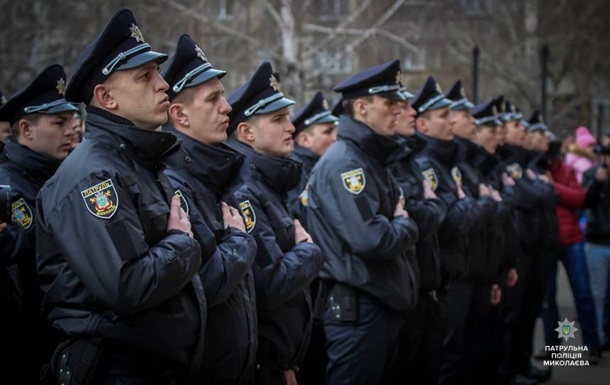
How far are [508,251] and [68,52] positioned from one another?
2084 centimetres

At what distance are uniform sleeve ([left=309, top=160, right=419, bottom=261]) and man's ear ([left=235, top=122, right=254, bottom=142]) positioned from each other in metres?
0.83

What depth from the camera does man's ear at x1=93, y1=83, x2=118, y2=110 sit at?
15.1ft

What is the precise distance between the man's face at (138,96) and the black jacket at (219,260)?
1.67 ft

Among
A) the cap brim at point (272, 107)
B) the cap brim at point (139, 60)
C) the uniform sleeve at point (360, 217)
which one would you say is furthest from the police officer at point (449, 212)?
the cap brim at point (139, 60)

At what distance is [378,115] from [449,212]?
4.01 feet

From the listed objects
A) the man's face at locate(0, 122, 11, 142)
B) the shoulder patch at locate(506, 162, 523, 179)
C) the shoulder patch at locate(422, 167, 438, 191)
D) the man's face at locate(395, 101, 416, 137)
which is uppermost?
the man's face at locate(0, 122, 11, 142)

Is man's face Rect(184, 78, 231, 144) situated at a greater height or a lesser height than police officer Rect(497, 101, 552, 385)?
greater

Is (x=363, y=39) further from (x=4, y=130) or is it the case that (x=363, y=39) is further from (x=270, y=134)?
(x=270, y=134)

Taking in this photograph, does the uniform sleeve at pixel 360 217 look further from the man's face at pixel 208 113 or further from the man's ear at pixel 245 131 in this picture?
the man's face at pixel 208 113

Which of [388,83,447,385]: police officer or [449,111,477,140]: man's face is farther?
[449,111,477,140]: man's face

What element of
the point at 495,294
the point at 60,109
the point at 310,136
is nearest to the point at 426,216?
the point at 495,294

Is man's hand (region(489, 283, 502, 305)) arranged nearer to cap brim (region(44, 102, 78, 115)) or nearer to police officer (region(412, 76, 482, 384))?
police officer (region(412, 76, 482, 384))

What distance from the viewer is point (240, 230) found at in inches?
201

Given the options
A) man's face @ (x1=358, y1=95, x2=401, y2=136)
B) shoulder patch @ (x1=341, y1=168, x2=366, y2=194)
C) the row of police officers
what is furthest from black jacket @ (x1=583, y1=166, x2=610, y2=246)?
A: shoulder patch @ (x1=341, y1=168, x2=366, y2=194)
